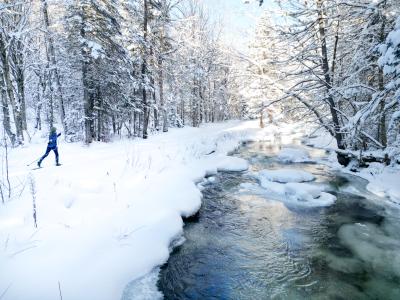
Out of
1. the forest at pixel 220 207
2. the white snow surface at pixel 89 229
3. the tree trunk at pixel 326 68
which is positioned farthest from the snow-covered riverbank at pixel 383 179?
the white snow surface at pixel 89 229

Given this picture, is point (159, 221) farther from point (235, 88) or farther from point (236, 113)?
point (236, 113)

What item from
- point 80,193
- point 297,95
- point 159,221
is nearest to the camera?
point 159,221

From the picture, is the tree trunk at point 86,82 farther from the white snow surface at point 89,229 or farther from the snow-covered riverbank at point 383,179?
the snow-covered riverbank at point 383,179

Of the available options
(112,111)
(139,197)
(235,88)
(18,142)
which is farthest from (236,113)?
(139,197)

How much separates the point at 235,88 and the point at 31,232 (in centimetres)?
4633

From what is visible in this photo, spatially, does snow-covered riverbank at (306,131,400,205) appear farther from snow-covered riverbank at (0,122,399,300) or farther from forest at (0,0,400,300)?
snow-covered riverbank at (0,122,399,300)

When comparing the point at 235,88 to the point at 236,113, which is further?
the point at 236,113

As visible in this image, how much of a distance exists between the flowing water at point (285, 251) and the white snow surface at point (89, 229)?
22.2 inches

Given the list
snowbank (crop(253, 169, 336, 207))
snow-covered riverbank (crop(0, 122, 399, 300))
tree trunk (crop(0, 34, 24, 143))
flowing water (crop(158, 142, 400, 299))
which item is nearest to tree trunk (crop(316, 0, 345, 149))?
snowbank (crop(253, 169, 336, 207))

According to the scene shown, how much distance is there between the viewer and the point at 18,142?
16.5 meters

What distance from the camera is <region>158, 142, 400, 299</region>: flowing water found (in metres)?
4.96

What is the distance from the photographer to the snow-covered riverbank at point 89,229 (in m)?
4.25

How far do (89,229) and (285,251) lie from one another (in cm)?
396

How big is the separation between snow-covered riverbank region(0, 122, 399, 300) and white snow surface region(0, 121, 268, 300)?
0.04 feet
